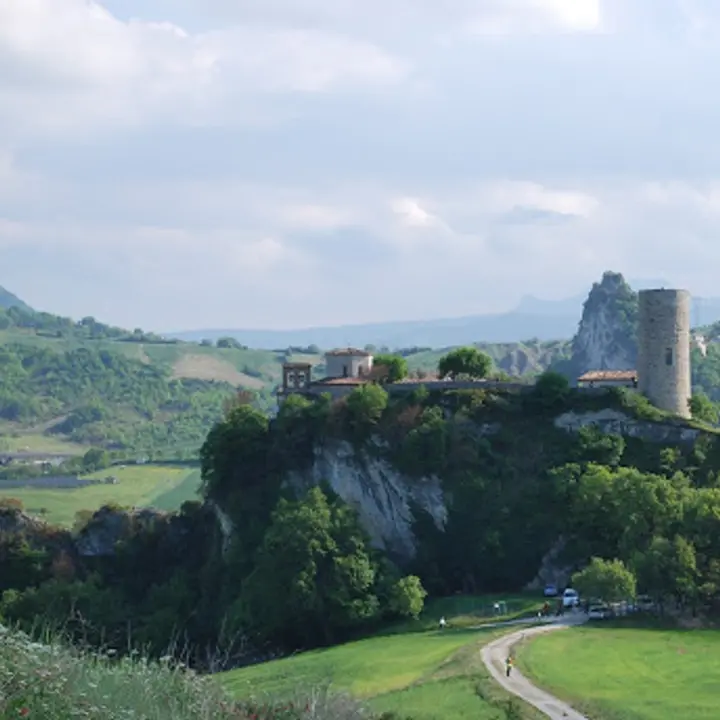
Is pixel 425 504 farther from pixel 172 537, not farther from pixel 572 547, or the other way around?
pixel 172 537

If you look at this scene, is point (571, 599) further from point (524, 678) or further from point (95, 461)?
point (95, 461)

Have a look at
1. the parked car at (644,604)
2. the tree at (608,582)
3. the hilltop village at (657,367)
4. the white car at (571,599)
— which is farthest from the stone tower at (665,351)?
the tree at (608,582)

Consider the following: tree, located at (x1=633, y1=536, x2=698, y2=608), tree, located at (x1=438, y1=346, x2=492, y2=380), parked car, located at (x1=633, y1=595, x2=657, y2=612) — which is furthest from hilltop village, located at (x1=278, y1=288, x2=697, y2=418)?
tree, located at (x1=633, y1=536, x2=698, y2=608)

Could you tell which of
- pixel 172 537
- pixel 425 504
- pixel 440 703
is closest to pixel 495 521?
pixel 425 504

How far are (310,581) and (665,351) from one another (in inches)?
1047

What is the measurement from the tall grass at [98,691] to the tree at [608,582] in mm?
32557

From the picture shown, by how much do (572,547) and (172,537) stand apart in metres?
29.3

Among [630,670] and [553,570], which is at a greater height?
[553,570]

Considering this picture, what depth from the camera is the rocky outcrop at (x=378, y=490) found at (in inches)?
2889

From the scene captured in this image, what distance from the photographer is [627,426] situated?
73.6m

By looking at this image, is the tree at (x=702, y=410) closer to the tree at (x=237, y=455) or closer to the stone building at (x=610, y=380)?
the stone building at (x=610, y=380)

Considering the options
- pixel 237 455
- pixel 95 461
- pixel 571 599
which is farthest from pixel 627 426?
pixel 95 461

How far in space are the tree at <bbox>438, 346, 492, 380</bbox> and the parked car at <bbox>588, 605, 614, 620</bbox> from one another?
94.1ft

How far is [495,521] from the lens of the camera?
71188 mm
